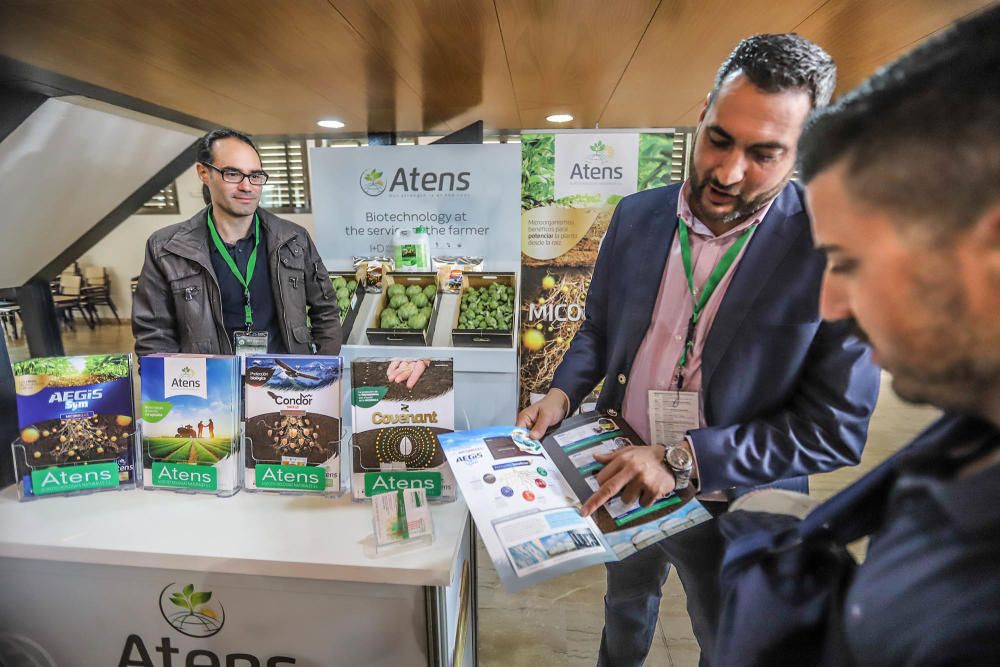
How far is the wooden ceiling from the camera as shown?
145cm

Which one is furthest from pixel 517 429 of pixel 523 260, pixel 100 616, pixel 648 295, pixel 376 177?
pixel 376 177

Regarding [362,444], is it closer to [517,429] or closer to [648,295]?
[517,429]

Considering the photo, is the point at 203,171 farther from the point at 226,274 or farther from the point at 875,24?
the point at 875,24

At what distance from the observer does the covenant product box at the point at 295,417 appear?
1091mm

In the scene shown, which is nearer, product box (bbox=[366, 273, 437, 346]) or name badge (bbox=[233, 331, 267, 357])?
name badge (bbox=[233, 331, 267, 357])

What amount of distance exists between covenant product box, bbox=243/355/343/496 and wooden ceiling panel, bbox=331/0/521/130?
111cm

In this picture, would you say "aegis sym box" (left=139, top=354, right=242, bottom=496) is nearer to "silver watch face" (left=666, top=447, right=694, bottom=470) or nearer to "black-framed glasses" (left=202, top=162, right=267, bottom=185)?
"silver watch face" (left=666, top=447, right=694, bottom=470)

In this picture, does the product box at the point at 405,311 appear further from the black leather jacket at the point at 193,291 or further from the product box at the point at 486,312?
the black leather jacket at the point at 193,291

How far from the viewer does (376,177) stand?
3102 mm

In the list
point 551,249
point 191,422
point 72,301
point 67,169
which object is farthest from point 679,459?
point 72,301

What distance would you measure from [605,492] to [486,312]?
2.01 metres

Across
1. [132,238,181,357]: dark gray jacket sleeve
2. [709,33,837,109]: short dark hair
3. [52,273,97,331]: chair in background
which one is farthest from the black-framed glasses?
[52,273,97,331]: chair in background

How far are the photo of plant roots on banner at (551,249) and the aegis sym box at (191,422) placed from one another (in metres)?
2.21

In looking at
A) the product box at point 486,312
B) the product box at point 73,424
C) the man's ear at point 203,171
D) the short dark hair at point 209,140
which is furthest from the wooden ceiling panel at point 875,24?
the man's ear at point 203,171
